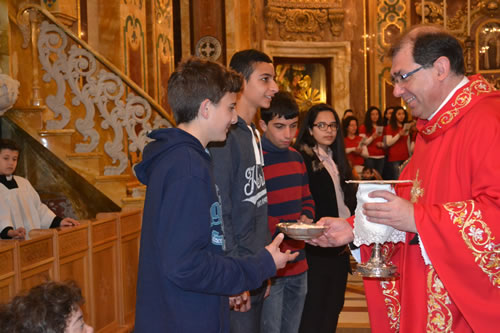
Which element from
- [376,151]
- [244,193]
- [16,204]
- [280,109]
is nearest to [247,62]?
[280,109]

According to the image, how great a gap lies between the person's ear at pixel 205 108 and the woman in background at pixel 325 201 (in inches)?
79.3

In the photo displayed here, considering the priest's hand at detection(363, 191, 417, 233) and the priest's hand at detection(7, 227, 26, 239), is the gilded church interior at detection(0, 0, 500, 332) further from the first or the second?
the priest's hand at detection(363, 191, 417, 233)

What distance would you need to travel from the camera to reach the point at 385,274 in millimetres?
2406

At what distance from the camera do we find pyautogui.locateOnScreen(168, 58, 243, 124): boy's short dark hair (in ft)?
7.84

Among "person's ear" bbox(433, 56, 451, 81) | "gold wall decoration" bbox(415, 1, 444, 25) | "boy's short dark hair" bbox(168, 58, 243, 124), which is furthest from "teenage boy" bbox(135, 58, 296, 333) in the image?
"gold wall decoration" bbox(415, 1, 444, 25)

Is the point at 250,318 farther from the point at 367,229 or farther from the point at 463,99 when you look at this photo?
the point at 463,99

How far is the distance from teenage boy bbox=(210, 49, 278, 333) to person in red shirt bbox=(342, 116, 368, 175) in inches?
278

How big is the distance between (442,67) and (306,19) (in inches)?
475

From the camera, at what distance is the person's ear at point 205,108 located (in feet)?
7.84

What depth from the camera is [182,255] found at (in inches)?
83.2

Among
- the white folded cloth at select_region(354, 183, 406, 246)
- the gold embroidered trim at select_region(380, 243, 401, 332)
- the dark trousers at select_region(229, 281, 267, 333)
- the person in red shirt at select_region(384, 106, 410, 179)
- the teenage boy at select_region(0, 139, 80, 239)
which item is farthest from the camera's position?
the person in red shirt at select_region(384, 106, 410, 179)

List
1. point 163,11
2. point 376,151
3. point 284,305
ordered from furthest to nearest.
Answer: point 376,151 < point 163,11 < point 284,305

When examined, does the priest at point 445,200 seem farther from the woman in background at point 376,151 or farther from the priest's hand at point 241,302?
the woman in background at point 376,151

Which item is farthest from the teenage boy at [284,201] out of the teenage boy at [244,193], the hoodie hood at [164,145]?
the hoodie hood at [164,145]
